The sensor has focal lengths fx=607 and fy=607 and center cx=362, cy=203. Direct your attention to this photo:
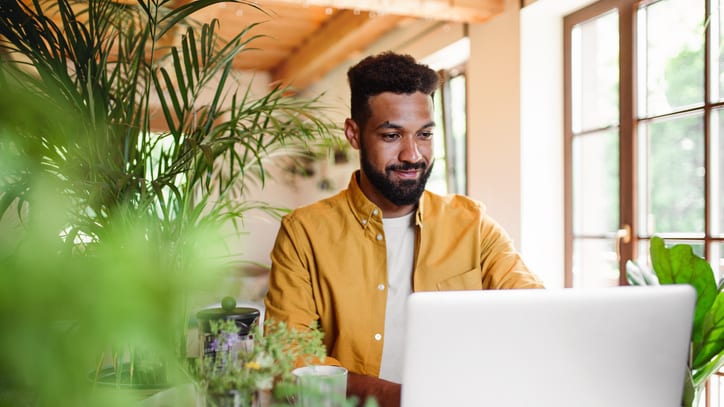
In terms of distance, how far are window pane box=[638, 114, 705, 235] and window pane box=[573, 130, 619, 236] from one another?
0.59 ft

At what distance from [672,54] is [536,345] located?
2.60 metres

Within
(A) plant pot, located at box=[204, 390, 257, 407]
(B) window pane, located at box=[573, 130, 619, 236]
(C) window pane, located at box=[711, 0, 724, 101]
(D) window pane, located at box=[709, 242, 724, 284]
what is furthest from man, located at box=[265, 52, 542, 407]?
(B) window pane, located at box=[573, 130, 619, 236]

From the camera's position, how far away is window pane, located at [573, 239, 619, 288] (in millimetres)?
3191

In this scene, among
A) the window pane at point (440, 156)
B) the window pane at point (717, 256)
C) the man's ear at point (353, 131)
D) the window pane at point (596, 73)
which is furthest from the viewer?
the window pane at point (440, 156)

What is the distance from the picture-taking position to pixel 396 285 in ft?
5.34

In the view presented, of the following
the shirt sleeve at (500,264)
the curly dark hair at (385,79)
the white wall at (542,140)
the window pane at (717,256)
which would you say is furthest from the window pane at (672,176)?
the curly dark hair at (385,79)

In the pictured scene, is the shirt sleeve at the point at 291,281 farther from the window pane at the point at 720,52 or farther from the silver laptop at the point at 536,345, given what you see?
the window pane at the point at 720,52

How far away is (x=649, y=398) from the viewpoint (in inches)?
29.3

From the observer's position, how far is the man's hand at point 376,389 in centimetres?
99

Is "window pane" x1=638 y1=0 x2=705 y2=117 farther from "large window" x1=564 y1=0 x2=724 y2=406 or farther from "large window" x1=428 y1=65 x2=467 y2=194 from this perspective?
"large window" x1=428 y1=65 x2=467 y2=194

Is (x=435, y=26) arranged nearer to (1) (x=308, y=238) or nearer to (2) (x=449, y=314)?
(1) (x=308, y=238)

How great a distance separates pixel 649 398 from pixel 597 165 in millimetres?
2725

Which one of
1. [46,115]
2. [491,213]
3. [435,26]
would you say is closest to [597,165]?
[491,213]

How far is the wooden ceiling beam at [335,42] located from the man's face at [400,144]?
2523 millimetres
